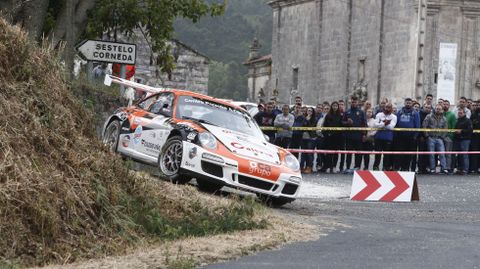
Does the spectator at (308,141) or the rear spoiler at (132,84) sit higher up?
the rear spoiler at (132,84)

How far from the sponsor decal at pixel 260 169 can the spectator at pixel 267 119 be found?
1109cm

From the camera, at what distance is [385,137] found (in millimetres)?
30500

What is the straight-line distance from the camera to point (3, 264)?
456 inches

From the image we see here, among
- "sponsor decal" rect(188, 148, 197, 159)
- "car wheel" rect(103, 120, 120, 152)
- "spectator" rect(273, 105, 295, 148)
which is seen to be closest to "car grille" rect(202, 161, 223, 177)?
"sponsor decal" rect(188, 148, 197, 159)

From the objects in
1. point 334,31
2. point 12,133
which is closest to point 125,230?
A: point 12,133

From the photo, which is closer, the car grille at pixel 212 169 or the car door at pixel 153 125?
the car grille at pixel 212 169

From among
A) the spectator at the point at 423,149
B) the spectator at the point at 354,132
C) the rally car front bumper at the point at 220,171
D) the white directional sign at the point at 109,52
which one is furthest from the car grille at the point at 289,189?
the spectator at the point at 423,149

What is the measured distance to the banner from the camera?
60219 millimetres

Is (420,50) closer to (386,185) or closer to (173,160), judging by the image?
(386,185)

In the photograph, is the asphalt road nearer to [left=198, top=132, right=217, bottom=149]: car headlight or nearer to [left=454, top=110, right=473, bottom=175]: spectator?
[left=198, top=132, right=217, bottom=149]: car headlight

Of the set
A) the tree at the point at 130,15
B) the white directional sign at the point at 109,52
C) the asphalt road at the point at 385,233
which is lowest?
the asphalt road at the point at 385,233

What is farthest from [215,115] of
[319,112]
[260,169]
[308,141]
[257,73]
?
[257,73]

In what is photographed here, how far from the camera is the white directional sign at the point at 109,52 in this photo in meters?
26.8

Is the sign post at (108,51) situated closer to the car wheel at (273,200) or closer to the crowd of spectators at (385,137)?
the crowd of spectators at (385,137)
